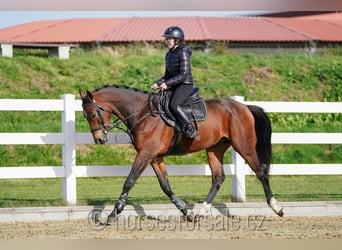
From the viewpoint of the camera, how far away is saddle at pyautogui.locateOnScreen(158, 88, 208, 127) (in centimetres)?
889

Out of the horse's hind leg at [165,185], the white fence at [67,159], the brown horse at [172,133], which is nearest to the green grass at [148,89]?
the white fence at [67,159]

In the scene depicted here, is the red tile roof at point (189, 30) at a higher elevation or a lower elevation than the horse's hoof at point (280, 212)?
higher

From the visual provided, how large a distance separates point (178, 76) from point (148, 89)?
42.2 ft

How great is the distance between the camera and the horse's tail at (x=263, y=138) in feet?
30.8

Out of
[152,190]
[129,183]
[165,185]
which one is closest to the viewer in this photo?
[129,183]

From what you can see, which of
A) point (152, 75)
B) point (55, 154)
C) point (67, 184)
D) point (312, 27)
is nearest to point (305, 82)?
point (152, 75)

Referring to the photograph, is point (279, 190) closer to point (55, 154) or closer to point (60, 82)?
point (55, 154)

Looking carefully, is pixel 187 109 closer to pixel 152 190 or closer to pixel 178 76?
pixel 178 76

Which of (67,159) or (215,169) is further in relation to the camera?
(67,159)

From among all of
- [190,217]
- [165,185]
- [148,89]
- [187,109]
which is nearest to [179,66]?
[187,109]

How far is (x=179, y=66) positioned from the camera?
8.66m

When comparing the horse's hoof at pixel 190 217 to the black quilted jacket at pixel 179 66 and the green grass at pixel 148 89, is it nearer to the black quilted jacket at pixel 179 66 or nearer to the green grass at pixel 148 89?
the black quilted jacket at pixel 179 66

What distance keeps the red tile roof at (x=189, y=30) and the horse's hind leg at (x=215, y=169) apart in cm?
2147

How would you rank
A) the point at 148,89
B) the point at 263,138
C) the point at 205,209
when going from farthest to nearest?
the point at 148,89 < the point at 263,138 < the point at 205,209
